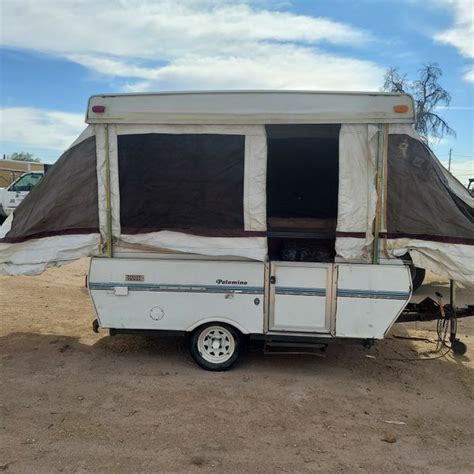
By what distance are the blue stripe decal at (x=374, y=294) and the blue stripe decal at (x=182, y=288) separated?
32.7 inches

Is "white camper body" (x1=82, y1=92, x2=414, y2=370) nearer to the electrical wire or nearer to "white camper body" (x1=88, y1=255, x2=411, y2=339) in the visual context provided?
"white camper body" (x1=88, y1=255, x2=411, y2=339)

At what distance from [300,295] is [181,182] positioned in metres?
1.65

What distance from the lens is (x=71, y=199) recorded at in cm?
515

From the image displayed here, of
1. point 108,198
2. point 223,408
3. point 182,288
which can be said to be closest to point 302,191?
point 182,288

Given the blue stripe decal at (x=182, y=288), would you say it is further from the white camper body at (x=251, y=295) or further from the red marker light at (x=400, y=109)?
the red marker light at (x=400, y=109)

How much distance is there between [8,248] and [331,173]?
4.02 metres

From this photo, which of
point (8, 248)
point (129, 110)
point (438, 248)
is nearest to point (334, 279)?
point (438, 248)

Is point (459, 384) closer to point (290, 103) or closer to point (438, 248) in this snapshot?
point (438, 248)

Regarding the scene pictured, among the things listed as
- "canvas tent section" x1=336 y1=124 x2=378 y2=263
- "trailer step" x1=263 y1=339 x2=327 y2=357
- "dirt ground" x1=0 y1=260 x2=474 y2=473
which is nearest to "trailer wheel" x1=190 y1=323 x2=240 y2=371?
"dirt ground" x1=0 y1=260 x2=474 y2=473

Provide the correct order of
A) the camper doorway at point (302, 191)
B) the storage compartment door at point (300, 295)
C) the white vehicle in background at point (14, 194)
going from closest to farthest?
the storage compartment door at point (300, 295), the camper doorway at point (302, 191), the white vehicle in background at point (14, 194)

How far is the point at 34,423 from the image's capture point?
13.2 feet

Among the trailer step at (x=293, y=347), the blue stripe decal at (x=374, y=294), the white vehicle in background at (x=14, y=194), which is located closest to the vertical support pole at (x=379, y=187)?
the blue stripe decal at (x=374, y=294)

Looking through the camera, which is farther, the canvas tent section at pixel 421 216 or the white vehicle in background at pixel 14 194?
the white vehicle in background at pixel 14 194

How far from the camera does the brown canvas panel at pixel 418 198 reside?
4805 mm
